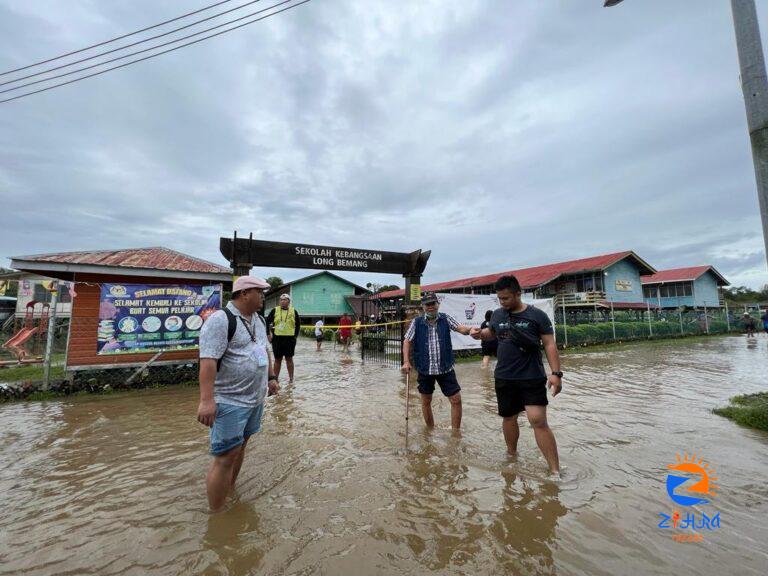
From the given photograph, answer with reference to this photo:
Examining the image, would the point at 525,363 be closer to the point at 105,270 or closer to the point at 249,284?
the point at 249,284

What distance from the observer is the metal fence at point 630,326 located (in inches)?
680

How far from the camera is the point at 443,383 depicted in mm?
4676

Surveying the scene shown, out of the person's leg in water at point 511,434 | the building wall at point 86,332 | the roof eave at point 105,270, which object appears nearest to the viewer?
the person's leg in water at point 511,434

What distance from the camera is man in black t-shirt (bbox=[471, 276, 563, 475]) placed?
3398 mm

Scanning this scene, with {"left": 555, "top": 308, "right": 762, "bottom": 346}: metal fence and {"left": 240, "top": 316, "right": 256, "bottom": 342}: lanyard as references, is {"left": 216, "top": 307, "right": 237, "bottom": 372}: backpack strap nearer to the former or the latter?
{"left": 240, "top": 316, "right": 256, "bottom": 342}: lanyard

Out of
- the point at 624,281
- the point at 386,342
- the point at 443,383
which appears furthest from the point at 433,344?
the point at 624,281

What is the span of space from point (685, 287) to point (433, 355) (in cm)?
4161

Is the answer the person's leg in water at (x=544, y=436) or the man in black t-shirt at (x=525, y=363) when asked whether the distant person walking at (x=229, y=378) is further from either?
the person's leg in water at (x=544, y=436)

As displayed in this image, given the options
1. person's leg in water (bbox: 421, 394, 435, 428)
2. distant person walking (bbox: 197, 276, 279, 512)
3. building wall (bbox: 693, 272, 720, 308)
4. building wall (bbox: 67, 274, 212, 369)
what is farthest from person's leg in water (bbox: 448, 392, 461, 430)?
building wall (bbox: 693, 272, 720, 308)

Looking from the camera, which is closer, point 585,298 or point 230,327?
point 230,327

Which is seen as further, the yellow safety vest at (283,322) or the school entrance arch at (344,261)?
the school entrance arch at (344,261)

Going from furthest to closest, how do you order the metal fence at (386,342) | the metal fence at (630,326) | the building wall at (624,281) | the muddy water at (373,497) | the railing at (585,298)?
the building wall at (624,281)
the railing at (585,298)
the metal fence at (630,326)
the metal fence at (386,342)
the muddy water at (373,497)

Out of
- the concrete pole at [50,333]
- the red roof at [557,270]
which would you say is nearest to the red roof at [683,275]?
the red roof at [557,270]

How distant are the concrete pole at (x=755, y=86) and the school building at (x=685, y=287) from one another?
38.2 m
